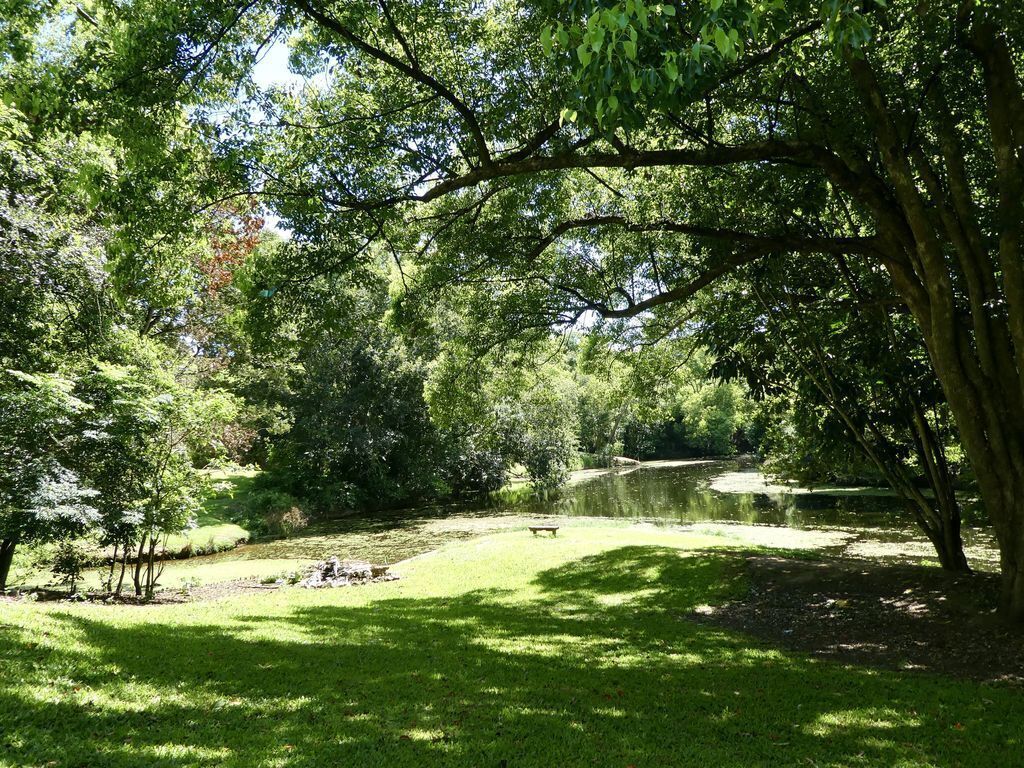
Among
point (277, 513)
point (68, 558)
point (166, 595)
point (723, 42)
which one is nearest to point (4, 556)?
point (68, 558)

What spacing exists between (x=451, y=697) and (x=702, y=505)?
86.0ft

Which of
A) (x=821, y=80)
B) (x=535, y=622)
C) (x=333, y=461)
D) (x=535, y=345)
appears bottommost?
(x=535, y=622)

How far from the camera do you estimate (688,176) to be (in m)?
9.94

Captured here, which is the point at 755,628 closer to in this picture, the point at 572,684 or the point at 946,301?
the point at 572,684

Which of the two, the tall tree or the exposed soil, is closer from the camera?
the tall tree

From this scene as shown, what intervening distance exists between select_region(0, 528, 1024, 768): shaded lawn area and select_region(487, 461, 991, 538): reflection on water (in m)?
16.4

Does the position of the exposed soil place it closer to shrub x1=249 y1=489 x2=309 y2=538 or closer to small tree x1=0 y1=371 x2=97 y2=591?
small tree x1=0 y1=371 x2=97 y2=591

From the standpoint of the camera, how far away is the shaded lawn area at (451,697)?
3.94 metres

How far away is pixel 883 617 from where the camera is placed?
7.86 meters

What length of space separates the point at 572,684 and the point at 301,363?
91.2 ft

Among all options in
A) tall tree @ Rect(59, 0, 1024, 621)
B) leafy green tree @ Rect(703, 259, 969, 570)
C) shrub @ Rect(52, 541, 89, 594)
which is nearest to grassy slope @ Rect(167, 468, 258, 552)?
shrub @ Rect(52, 541, 89, 594)

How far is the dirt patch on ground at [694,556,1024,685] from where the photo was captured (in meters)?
6.44

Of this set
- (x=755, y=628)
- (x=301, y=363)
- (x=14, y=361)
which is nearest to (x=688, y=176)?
(x=755, y=628)

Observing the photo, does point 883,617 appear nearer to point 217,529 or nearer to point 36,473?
point 36,473
